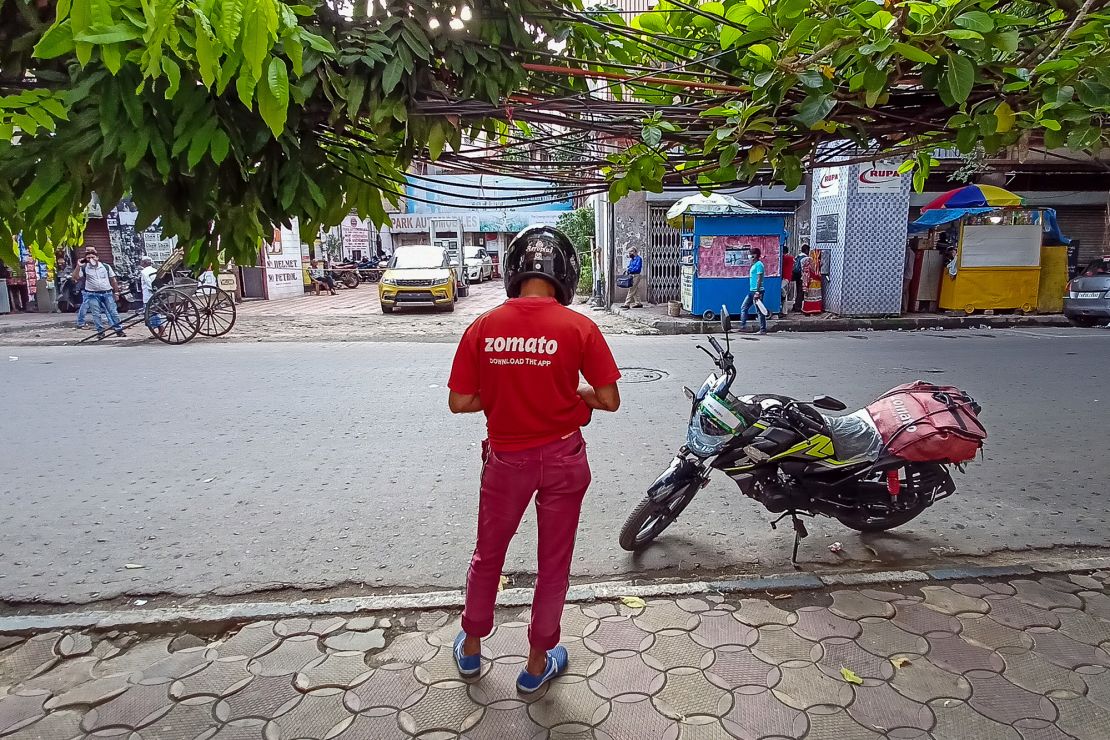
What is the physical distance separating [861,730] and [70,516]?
464 centimetres

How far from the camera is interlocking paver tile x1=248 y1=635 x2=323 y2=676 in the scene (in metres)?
2.74

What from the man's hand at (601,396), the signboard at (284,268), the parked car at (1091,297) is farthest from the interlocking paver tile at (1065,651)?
the signboard at (284,268)

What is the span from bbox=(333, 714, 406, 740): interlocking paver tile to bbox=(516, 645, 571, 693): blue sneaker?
47cm

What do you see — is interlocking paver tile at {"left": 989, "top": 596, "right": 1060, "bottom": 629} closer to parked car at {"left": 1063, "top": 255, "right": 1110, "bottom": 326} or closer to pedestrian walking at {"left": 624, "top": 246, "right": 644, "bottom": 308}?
parked car at {"left": 1063, "top": 255, "right": 1110, "bottom": 326}

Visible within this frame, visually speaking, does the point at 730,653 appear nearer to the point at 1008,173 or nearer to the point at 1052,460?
the point at 1052,460

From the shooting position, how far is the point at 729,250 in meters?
13.9

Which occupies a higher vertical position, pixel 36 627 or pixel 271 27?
pixel 271 27

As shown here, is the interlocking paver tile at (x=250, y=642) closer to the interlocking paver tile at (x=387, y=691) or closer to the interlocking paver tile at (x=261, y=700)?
the interlocking paver tile at (x=261, y=700)

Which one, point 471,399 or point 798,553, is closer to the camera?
point 471,399

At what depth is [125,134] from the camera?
5.95 ft

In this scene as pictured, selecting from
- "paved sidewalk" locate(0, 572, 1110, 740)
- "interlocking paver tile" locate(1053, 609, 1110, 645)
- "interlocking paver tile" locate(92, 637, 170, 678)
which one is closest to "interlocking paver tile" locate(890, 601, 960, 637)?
"paved sidewalk" locate(0, 572, 1110, 740)

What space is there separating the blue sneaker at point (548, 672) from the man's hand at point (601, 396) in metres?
1.00

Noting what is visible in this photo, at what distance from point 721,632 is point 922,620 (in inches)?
36.0

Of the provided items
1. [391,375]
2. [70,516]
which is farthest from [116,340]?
[70,516]
